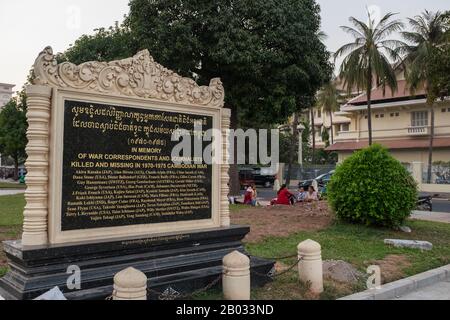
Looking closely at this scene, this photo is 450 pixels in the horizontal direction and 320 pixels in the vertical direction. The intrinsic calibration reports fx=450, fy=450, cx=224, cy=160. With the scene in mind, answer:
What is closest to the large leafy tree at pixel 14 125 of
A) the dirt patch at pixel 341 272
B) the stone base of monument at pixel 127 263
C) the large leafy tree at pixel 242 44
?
the large leafy tree at pixel 242 44

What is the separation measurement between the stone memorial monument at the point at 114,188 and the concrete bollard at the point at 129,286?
759 millimetres

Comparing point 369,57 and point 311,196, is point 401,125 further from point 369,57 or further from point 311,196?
point 311,196

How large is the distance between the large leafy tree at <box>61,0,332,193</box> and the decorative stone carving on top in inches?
433

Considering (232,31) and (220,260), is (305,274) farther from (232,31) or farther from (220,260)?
(232,31)

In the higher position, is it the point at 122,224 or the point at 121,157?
the point at 121,157

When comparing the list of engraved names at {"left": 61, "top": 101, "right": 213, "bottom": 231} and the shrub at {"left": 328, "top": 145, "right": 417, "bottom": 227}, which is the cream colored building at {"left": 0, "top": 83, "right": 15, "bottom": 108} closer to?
the shrub at {"left": 328, "top": 145, "right": 417, "bottom": 227}

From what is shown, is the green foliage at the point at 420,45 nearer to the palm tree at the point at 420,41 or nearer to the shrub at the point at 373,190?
the palm tree at the point at 420,41

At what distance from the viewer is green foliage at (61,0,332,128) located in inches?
703

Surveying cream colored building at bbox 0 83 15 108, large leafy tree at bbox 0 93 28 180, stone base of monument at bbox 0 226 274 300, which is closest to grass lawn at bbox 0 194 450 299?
stone base of monument at bbox 0 226 274 300

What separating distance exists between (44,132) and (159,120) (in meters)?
1.64

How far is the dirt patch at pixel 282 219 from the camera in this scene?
37.5ft

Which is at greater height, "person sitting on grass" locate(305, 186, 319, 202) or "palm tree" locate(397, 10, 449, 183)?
"palm tree" locate(397, 10, 449, 183)

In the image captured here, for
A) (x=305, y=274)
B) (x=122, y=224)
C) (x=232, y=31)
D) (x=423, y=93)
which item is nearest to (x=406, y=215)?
(x=305, y=274)
